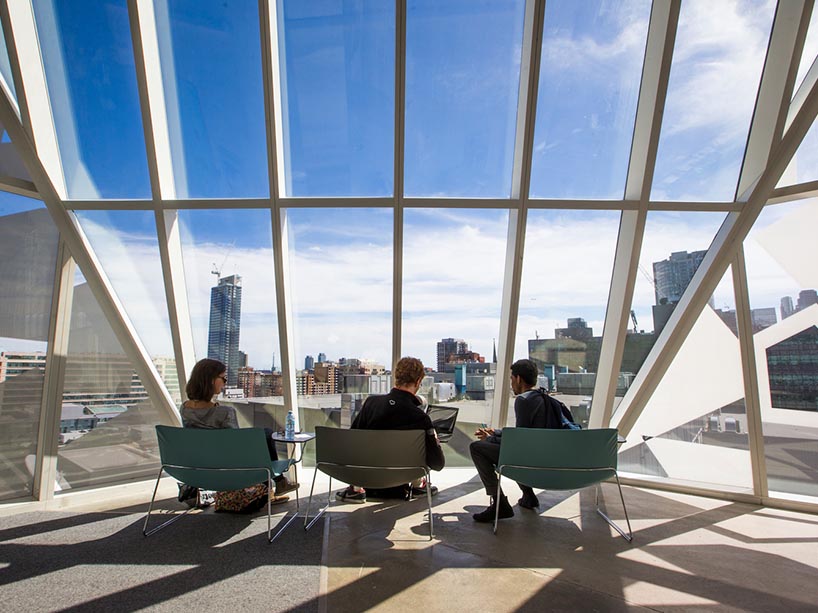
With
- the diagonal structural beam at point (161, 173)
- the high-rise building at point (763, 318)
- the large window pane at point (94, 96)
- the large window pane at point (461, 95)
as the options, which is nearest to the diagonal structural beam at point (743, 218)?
the high-rise building at point (763, 318)

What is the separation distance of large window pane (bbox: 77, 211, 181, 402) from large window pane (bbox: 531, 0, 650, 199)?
4238 millimetres

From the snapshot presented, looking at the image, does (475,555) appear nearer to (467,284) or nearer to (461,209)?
(467,284)

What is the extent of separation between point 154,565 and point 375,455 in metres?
1.60

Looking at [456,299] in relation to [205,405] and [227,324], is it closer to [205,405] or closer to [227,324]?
[227,324]

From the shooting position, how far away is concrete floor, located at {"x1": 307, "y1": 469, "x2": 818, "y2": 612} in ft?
8.10

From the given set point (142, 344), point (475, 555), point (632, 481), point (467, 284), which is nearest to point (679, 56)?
point (467, 284)


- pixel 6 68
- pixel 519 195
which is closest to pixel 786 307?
pixel 519 195

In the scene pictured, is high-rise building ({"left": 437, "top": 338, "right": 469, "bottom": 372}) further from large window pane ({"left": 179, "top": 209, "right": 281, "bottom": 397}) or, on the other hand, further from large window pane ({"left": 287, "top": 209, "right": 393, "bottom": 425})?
large window pane ({"left": 179, "top": 209, "right": 281, "bottom": 397})

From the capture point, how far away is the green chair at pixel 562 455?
131 inches

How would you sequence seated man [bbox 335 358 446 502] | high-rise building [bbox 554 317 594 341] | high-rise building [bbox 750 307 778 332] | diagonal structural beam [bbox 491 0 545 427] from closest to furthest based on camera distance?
seated man [bbox 335 358 446 502] → diagonal structural beam [bbox 491 0 545 427] → high-rise building [bbox 750 307 778 332] → high-rise building [bbox 554 317 594 341]

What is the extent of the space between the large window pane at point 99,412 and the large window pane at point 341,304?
1818 mm

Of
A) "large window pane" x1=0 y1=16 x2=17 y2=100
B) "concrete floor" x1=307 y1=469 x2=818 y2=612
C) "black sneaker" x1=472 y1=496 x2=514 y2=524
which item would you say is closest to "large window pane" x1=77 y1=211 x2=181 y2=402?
"large window pane" x1=0 y1=16 x2=17 y2=100

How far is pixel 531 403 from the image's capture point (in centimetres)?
383

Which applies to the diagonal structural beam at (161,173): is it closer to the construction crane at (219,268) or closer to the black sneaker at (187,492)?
the construction crane at (219,268)
